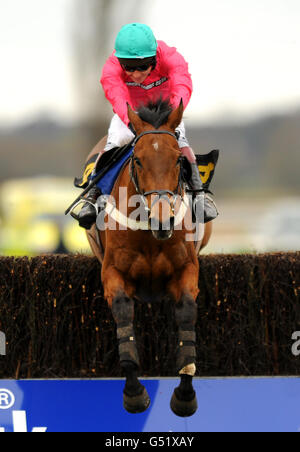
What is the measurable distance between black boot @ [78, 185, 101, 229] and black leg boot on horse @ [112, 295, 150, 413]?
2.49 feet

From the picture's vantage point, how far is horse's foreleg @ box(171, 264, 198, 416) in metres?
3.43

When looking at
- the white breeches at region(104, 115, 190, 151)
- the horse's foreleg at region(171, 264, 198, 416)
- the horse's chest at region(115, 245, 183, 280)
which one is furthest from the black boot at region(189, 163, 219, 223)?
the horse's foreleg at region(171, 264, 198, 416)

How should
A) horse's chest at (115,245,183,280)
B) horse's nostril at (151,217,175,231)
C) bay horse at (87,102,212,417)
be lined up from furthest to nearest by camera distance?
horse's chest at (115,245,183,280) < bay horse at (87,102,212,417) < horse's nostril at (151,217,175,231)

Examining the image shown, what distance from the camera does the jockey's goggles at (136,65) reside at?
3813 millimetres

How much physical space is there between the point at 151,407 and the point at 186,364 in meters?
0.82

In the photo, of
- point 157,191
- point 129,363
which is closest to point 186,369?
point 129,363

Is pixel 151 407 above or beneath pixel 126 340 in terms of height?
beneath

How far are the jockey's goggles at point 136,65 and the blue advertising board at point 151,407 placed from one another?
209 centimetres

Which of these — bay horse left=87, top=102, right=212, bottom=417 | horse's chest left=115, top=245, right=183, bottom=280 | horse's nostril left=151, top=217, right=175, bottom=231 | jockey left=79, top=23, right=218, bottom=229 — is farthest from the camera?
jockey left=79, top=23, right=218, bottom=229

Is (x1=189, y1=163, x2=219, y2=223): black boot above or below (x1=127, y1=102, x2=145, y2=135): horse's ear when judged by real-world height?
below

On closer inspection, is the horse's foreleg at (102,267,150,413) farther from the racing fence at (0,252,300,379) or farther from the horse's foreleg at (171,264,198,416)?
the racing fence at (0,252,300,379)

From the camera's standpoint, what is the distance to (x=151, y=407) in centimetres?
408

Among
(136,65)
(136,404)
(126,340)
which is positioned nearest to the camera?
(136,404)

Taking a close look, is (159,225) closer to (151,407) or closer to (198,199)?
(198,199)
